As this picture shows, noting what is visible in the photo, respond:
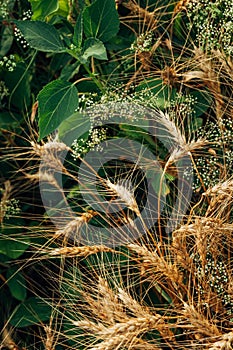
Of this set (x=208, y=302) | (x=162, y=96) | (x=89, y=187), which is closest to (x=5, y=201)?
(x=89, y=187)

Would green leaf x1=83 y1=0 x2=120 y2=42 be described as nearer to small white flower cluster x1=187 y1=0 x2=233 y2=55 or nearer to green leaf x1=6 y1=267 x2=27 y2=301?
small white flower cluster x1=187 y1=0 x2=233 y2=55

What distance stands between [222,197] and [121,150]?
284 mm

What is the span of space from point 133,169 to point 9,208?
0.30 m

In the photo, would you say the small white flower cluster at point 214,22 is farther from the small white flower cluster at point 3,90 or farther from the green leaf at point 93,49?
the small white flower cluster at point 3,90

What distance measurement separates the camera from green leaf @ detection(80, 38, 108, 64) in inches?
43.7

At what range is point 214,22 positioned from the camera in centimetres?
127

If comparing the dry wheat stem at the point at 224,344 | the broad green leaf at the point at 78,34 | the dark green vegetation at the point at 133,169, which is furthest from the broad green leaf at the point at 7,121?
the dry wheat stem at the point at 224,344

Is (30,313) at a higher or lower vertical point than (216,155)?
lower

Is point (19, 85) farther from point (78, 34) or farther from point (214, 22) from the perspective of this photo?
point (214, 22)

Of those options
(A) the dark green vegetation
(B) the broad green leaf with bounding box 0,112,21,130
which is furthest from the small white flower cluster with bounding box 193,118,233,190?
(B) the broad green leaf with bounding box 0,112,21,130

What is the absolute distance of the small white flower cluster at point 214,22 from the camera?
1.14 m

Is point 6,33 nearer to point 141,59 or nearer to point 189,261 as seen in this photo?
point 141,59

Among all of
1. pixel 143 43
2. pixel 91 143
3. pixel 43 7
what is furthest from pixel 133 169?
pixel 43 7

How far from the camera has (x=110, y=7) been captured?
3.81 ft
